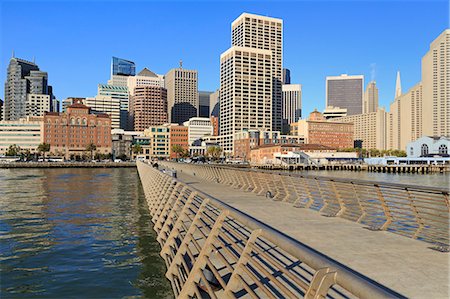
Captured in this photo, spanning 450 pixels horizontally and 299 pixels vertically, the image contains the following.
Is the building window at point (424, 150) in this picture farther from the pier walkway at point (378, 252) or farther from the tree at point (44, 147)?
the pier walkway at point (378, 252)

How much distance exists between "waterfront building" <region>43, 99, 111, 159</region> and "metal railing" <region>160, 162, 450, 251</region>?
16663 centimetres

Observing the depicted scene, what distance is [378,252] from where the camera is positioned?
7.59 m

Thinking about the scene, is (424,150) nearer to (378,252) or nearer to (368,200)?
(368,200)

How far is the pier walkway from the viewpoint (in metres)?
5.61

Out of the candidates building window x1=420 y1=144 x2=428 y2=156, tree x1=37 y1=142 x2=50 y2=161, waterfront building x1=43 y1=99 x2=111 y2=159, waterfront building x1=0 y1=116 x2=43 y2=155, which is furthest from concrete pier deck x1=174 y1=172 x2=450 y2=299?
waterfront building x1=0 y1=116 x2=43 y2=155

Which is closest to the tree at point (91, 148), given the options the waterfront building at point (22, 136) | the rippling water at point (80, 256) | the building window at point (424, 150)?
the waterfront building at point (22, 136)

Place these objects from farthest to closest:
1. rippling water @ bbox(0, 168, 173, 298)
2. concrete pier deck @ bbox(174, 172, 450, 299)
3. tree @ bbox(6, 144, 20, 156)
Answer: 1. tree @ bbox(6, 144, 20, 156)
2. rippling water @ bbox(0, 168, 173, 298)
3. concrete pier deck @ bbox(174, 172, 450, 299)

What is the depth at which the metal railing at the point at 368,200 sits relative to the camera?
9.77m

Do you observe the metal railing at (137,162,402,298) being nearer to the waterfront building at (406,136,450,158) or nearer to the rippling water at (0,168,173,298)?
the rippling water at (0,168,173,298)

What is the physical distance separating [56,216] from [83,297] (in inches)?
577

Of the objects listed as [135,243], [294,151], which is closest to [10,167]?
[294,151]

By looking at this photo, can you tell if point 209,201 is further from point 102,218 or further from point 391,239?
point 102,218

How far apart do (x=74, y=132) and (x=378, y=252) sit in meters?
202

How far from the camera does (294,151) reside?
529 feet
